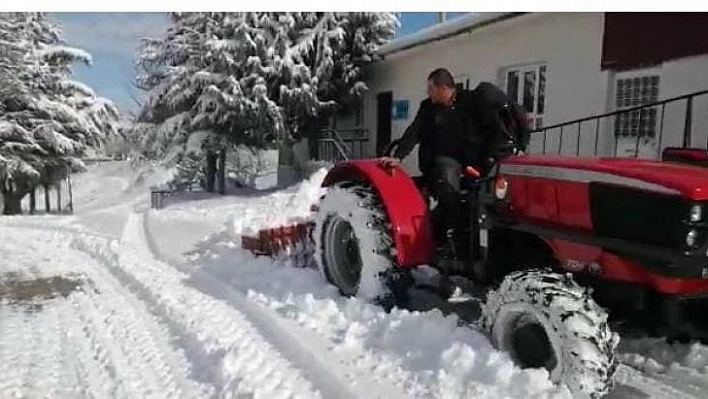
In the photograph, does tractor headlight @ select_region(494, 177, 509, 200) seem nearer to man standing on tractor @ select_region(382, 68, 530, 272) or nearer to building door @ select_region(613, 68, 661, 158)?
man standing on tractor @ select_region(382, 68, 530, 272)

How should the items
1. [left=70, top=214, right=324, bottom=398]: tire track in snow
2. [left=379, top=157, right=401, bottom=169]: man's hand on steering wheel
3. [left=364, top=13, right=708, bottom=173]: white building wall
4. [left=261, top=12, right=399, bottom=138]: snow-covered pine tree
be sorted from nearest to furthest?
[left=70, top=214, right=324, bottom=398]: tire track in snow
[left=379, top=157, right=401, bottom=169]: man's hand on steering wheel
[left=261, top=12, right=399, bottom=138]: snow-covered pine tree
[left=364, top=13, right=708, bottom=173]: white building wall

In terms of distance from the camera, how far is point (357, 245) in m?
2.74

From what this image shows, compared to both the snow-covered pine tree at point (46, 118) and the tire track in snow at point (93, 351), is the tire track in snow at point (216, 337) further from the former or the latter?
the snow-covered pine tree at point (46, 118)

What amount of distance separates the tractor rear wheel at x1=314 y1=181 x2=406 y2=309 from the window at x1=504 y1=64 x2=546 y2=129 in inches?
101

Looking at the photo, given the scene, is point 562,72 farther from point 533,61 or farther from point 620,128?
point 620,128

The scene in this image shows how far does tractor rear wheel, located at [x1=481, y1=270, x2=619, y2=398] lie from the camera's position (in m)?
1.69

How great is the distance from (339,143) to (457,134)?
3.53 meters

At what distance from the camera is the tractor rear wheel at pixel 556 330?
1686mm

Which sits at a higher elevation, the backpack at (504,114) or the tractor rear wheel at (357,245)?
the backpack at (504,114)

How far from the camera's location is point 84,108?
2.74 m

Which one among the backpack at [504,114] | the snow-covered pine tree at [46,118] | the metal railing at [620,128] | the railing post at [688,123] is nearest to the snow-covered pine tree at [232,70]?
the snow-covered pine tree at [46,118]

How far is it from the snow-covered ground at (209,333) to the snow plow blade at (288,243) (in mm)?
84

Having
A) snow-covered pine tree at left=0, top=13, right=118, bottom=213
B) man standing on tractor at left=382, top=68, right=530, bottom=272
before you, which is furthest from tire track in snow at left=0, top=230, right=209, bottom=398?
man standing on tractor at left=382, top=68, right=530, bottom=272

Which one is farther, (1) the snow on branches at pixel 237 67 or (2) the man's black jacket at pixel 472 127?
(1) the snow on branches at pixel 237 67
